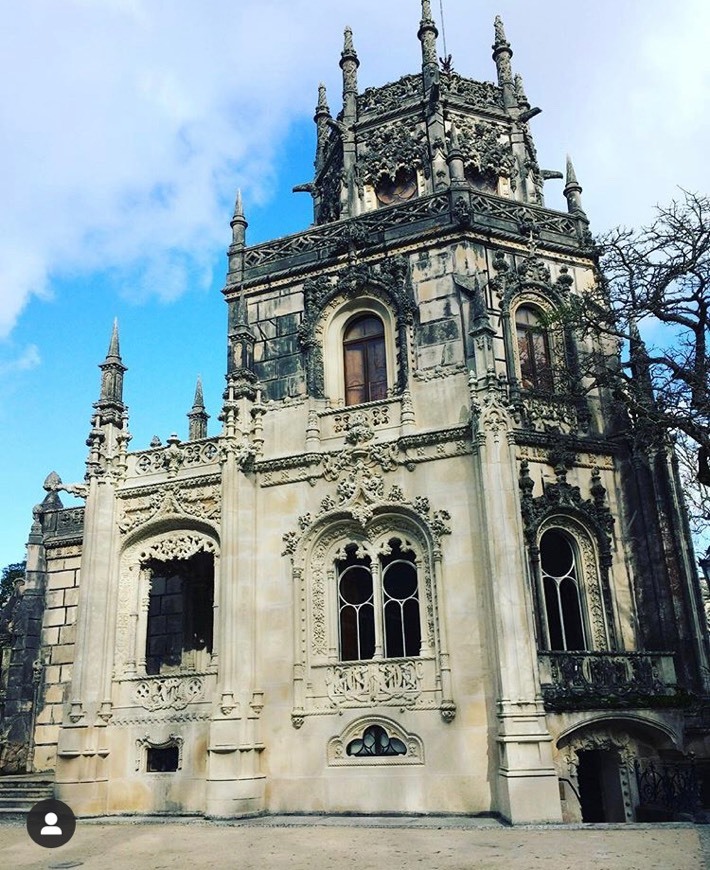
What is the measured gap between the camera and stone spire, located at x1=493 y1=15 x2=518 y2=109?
84.1ft

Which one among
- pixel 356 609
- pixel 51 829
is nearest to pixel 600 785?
pixel 356 609

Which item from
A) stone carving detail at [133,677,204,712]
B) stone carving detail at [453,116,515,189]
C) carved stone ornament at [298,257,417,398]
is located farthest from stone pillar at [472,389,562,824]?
stone carving detail at [453,116,515,189]

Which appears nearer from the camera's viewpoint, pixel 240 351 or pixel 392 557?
pixel 392 557

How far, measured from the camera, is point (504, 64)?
26172 mm

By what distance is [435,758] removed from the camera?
A: 1575 centimetres

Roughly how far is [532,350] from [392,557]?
6226mm

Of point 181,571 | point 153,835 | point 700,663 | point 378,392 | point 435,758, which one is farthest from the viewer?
point 181,571

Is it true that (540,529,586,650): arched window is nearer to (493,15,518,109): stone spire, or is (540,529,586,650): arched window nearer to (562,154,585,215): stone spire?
(562,154,585,215): stone spire

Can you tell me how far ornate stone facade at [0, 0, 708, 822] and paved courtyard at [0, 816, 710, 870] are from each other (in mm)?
1107

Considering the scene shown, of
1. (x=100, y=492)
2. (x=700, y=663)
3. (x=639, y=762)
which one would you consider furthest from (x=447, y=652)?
(x=100, y=492)

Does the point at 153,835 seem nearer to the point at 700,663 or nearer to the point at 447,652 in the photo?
the point at 447,652

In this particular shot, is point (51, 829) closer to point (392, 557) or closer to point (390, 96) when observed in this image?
point (392, 557)

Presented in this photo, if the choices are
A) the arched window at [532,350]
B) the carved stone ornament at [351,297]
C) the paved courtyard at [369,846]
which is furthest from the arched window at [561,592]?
the carved stone ornament at [351,297]

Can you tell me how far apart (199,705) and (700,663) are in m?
10.5
